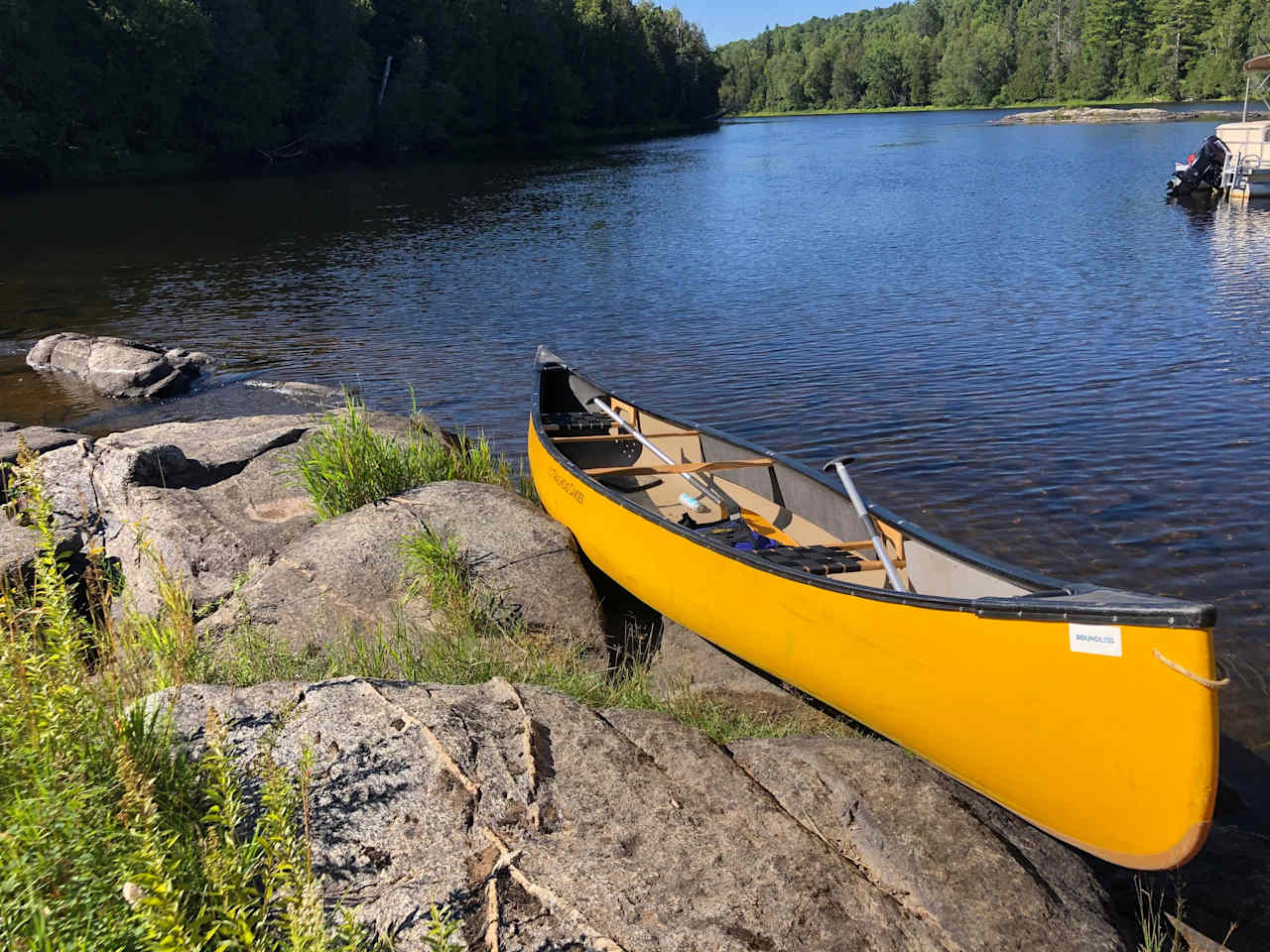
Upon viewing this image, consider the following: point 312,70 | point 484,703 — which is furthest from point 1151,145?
point 484,703

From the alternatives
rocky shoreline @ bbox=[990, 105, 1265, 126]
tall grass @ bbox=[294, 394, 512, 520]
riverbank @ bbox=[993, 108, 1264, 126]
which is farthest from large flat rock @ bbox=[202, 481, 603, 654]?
rocky shoreline @ bbox=[990, 105, 1265, 126]

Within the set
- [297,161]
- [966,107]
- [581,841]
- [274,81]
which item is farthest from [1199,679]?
[966,107]

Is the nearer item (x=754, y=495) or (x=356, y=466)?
(x=356, y=466)

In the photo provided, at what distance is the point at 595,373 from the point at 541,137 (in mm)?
67744

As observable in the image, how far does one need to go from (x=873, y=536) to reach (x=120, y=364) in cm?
1379

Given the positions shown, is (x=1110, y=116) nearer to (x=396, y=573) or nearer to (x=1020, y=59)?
(x=1020, y=59)

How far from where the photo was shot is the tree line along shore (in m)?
44.5

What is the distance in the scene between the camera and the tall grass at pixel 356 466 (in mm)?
8219

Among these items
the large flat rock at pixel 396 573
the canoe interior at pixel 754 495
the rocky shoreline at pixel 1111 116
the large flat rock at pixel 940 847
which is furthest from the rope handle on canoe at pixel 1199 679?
the rocky shoreline at pixel 1111 116

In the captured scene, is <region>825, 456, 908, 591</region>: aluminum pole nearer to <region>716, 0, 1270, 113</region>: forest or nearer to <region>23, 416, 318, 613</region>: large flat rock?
<region>23, 416, 318, 613</region>: large flat rock

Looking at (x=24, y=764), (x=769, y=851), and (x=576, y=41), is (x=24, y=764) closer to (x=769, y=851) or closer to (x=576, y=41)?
(x=769, y=851)

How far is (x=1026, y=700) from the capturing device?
4.54 m

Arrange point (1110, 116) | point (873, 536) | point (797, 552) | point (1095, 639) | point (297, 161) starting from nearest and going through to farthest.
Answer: point (1095, 639)
point (873, 536)
point (797, 552)
point (297, 161)
point (1110, 116)

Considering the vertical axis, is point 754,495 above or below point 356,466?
below
